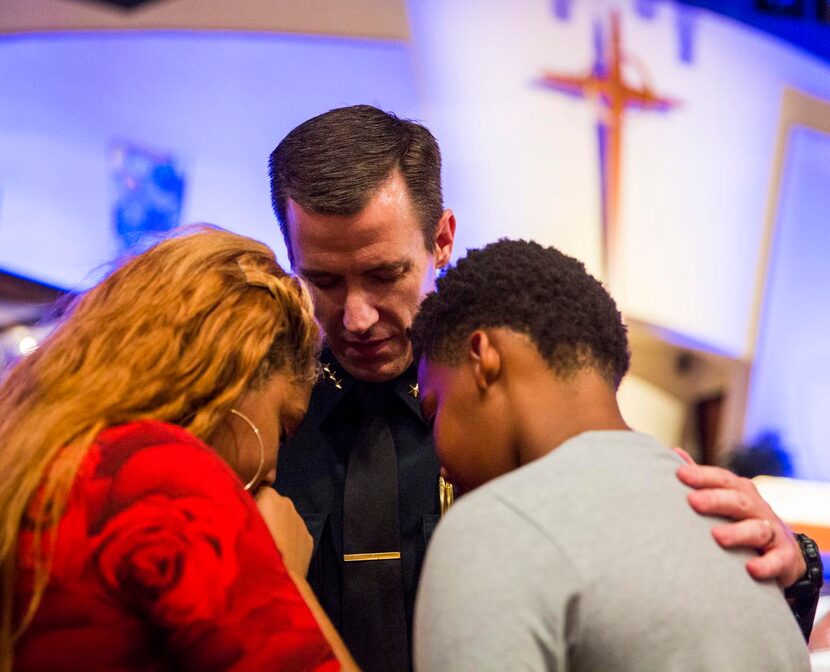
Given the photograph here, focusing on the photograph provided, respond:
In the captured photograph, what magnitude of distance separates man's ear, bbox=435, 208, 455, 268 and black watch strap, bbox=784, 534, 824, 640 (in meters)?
0.90

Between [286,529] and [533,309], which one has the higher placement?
[533,309]

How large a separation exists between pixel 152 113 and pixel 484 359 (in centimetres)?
221

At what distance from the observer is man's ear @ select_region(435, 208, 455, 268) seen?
81.2 inches

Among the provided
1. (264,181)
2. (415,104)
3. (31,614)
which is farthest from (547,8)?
(31,614)

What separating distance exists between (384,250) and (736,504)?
94 cm

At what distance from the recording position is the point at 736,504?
1147mm

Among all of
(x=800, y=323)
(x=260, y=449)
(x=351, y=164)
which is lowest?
(x=800, y=323)

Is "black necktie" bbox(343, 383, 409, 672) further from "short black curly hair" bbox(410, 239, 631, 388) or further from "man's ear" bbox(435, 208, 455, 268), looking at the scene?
"short black curly hair" bbox(410, 239, 631, 388)

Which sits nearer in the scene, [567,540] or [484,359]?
[567,540]

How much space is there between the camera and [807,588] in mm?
1454

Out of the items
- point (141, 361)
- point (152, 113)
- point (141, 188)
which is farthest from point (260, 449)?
point (152, 113)

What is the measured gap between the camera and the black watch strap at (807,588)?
4.74 feet

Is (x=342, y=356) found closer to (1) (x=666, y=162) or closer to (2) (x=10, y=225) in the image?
(2) (x=10, y=225)

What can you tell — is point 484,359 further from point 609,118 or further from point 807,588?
point 609,118
